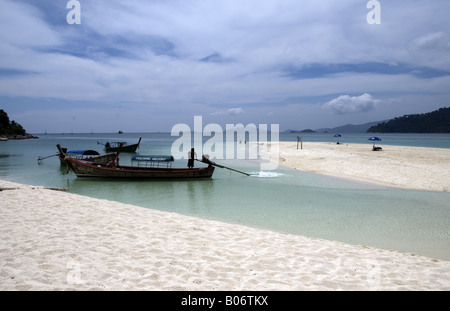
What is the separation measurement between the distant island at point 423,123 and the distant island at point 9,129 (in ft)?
683

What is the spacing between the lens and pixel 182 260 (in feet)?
18.7

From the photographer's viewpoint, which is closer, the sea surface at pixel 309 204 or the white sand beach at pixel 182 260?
the white sand beach at pixel 182 260

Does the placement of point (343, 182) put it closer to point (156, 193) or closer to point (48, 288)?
point (156, 193)

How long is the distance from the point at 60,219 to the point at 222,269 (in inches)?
227

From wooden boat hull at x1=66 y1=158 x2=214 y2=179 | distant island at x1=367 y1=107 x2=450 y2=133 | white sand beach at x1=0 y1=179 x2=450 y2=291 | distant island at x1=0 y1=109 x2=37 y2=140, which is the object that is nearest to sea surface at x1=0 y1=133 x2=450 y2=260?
wooden boat hull at x1=66 y1=158 x2=214 y2=179

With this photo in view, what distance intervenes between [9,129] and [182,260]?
461ft

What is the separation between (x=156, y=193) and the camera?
16.9 metres

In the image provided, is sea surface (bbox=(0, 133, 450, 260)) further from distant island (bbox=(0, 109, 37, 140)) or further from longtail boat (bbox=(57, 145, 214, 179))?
distant island (bbox=(0, 109, 37, 140))

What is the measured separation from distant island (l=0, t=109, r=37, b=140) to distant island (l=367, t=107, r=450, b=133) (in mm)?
208236

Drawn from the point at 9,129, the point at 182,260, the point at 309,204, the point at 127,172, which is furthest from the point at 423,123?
the point at 9,129

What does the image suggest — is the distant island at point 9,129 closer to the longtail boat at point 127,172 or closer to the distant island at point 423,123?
the longtail boat at point 127,172

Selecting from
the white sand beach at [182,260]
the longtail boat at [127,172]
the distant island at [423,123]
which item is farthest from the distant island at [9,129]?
the distant island at [423,123]

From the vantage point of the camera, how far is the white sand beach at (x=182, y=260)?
4758mm
